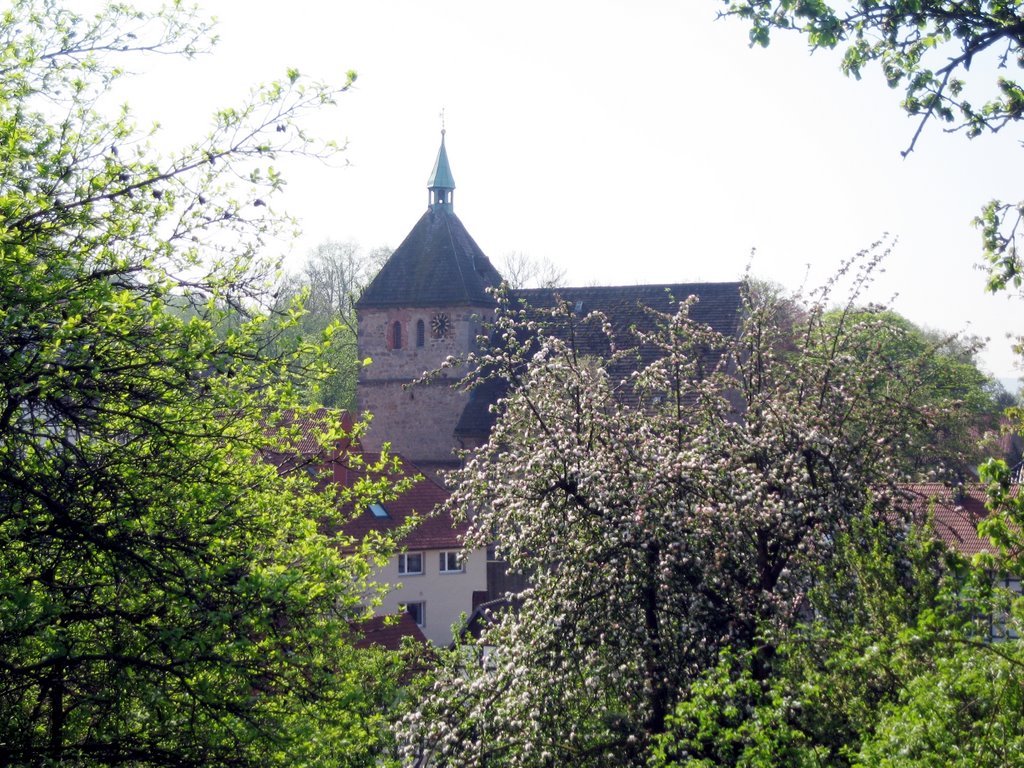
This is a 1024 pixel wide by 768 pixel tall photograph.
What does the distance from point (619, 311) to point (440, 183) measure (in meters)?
9.59

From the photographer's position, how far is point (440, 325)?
4138 cm

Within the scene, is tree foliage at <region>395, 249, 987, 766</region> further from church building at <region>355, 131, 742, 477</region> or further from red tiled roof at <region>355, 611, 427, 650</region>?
church building at <region>355, 131, 742, 477</region>

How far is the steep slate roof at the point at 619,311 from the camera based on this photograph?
37.2 m

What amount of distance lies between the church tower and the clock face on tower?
35 mm

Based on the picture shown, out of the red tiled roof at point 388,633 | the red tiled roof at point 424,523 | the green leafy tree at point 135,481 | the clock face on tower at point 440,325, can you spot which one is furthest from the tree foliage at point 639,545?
the clock face on tower at point 440,325

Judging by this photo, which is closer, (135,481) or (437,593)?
(135,481)

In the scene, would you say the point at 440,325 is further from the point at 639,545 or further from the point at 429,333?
the point at 639,545

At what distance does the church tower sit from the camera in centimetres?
4084

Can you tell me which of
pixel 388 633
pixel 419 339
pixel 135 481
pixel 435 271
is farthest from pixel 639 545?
pixel 435 271

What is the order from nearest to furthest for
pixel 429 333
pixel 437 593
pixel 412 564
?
pixel 412 564 → pixel 437 593 → pixel 429 333

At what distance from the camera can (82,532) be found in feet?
23.4


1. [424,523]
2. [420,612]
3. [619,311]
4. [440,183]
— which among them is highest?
[440,183]

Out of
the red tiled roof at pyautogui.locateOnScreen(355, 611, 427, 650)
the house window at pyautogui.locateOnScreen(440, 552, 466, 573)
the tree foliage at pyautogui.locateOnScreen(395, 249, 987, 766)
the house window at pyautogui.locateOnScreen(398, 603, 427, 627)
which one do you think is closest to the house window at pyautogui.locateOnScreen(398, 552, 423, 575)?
the house window at pyautogui.locateOnScreen(440, 552, 466, 573)

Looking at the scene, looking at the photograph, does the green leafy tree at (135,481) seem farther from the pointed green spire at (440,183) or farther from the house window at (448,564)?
the pointed green spire at (440,183)
